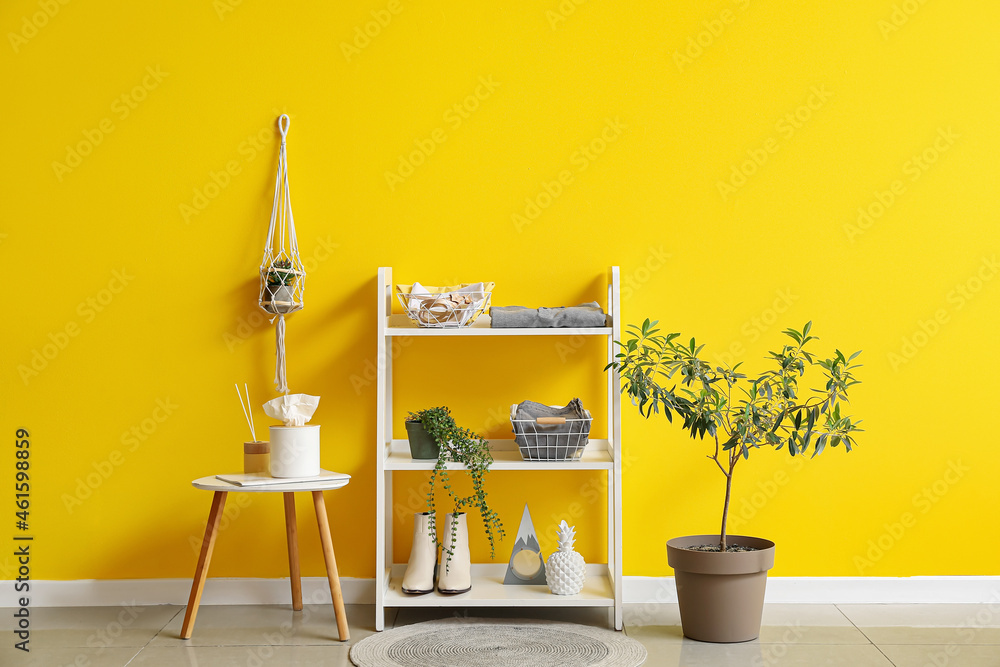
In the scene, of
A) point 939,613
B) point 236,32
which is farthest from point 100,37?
point 939,613

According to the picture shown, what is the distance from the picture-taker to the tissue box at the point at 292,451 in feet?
7.91

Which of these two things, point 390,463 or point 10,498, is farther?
point 10,498

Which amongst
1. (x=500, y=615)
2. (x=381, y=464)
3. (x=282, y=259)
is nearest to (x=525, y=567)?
(x=500, y=615)

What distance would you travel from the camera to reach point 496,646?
7.67ft

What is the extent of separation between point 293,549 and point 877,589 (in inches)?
74.2

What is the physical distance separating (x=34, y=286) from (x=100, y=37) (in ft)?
2.77

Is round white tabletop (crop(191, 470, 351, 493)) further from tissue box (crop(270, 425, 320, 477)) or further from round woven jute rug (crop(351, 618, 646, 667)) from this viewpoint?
round woven jute rug (crop(351, 618, 646, 667))

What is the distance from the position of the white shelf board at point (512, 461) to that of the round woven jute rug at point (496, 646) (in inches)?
18.5

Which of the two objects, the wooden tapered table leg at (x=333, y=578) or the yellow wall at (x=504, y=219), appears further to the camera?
the yellow wall at (x=504, y=219)

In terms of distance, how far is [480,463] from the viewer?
2475mm

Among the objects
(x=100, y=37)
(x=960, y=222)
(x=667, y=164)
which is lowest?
(x=960, y=222)

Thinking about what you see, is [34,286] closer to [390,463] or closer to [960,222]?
[390,463]

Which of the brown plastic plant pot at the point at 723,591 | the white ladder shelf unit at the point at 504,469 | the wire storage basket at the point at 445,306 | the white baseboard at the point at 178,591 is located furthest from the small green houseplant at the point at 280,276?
the brown plastic plant pot at the point at 723,591

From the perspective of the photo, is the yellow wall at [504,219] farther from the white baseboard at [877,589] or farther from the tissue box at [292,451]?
the tissue box at [292,451]
